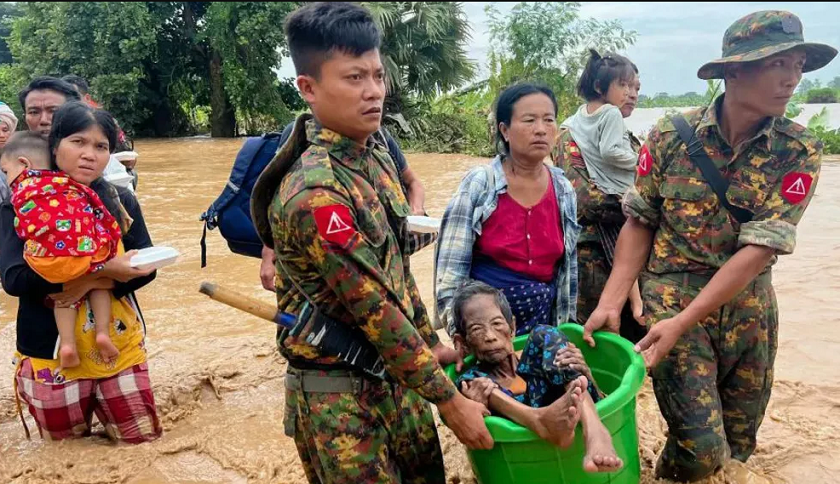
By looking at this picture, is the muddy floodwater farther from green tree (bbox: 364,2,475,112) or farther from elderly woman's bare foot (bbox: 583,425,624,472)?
green tree (bbox: 364,2,475,112)

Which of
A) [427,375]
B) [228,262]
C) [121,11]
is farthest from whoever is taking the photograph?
[121,11]

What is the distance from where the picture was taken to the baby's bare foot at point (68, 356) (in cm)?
302

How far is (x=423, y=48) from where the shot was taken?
54.1 ft

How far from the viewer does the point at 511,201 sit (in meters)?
2.78

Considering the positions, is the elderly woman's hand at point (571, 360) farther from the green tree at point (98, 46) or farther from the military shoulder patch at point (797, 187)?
the green tree at point (98, 46)

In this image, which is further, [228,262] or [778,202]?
[228,262]

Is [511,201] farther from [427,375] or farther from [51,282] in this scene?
[51,282]

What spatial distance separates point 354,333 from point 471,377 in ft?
2.11

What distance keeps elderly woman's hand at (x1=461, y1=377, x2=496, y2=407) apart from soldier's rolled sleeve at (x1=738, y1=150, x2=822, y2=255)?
3.47 feet

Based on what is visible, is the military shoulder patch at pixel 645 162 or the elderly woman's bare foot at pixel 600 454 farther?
the military shoulder patch at pixel 645 162

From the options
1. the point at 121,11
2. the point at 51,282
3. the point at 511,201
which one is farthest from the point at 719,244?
the point at 121,11

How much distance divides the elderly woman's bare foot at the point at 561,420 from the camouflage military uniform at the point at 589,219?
1.87 m

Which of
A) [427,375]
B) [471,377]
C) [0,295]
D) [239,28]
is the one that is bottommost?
[0,295]

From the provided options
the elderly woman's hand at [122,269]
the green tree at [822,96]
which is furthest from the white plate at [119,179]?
the green tree at [822,96]
